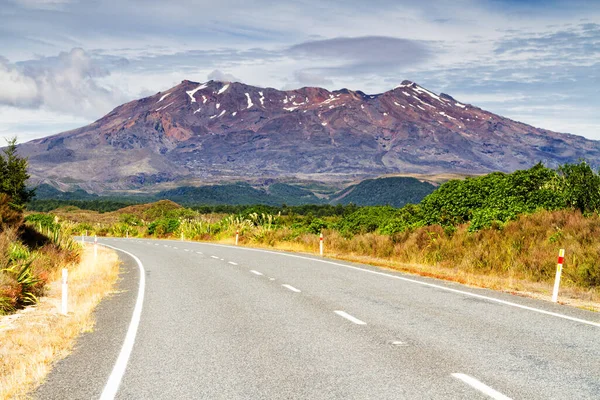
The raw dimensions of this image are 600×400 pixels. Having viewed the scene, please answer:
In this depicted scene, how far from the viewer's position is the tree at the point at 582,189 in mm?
19047

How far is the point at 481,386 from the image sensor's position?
245 inches

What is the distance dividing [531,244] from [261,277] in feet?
23.7

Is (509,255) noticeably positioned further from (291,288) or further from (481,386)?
(481,386)

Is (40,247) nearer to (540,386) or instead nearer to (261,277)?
(261,277)

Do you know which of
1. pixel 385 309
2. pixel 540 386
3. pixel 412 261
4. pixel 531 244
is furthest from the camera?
pixel 412 261

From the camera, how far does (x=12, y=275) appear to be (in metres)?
13.6

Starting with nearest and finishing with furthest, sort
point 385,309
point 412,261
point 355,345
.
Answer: point 355,345 < point 385,309 < point 412,261

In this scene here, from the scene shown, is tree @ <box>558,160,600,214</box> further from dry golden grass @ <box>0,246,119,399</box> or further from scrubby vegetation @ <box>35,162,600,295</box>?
dry golden grass @ <box>0,246,119,399</box>

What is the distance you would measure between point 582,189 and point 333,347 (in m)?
14.1

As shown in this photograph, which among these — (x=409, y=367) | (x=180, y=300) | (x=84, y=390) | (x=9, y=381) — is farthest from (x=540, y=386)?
(x=180, y=300)

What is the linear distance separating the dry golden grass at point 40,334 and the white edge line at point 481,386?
4232 mm

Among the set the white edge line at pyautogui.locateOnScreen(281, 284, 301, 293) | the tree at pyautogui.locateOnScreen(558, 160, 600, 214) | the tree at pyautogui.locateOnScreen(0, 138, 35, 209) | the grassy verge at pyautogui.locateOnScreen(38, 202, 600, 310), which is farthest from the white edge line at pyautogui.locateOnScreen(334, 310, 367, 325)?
the tree at pyautogui.locateOnScreen(0, 138, 35, 209)

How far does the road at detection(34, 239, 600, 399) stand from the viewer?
6.24 metres

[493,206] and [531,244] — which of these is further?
[493,206]
